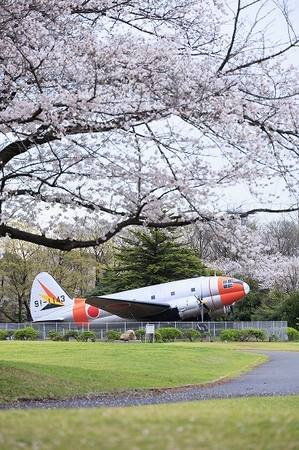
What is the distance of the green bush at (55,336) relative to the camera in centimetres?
3656

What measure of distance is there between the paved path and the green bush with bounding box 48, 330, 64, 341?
19.0 meters

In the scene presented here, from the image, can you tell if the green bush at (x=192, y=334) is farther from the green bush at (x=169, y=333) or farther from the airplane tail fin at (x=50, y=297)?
the airplane tail fin at (x=50, y=297)

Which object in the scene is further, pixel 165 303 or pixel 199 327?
pixel 165 303

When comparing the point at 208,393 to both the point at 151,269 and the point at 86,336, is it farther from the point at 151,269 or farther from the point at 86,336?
the point at 151,269

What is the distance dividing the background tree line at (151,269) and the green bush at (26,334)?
7.75 m

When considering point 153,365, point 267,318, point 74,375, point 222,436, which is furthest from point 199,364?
point 267,318

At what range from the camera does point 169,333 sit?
35.3m

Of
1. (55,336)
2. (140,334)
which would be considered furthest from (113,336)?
(55,336)

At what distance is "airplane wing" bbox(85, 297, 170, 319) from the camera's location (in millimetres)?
43134

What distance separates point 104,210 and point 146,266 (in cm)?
3976

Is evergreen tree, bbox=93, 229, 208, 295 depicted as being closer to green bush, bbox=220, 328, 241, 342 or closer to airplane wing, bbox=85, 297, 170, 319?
airplane wing, bbox=85, 297, 170, 319

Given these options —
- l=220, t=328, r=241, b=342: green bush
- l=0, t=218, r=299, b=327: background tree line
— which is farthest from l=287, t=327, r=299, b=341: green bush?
→ l=0, t=218, r=299, b=327: background tree line

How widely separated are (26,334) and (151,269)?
16976 millimetres

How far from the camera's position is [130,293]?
4600cm
